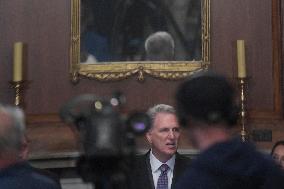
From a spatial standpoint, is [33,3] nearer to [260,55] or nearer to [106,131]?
[260,55]

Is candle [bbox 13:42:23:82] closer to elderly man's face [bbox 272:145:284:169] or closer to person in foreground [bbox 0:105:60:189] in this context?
elderly man's face [bbox 272:145:284:169]

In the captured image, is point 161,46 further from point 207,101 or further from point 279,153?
point 207,101

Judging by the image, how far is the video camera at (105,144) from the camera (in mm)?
1958

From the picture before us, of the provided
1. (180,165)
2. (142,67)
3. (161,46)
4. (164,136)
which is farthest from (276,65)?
(180,165)

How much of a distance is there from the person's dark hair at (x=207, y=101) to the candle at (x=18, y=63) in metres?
3.74

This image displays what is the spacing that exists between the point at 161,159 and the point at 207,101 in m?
2.01

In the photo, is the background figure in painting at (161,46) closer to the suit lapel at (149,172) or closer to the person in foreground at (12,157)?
the suit lapel at (149,172)

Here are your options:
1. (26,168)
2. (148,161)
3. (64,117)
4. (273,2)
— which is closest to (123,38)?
(273,2)

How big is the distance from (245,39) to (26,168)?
3796 mm

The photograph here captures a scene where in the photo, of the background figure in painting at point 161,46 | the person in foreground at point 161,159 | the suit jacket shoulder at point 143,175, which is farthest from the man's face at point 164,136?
the background figure in painting at point 161,46

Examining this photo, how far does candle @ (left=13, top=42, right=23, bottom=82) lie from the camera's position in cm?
591

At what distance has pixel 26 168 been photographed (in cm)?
271

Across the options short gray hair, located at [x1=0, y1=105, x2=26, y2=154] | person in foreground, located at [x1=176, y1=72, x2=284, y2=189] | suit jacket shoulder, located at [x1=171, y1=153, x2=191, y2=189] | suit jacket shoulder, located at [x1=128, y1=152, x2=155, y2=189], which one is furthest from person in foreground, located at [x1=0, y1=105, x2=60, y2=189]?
suit jacket shoulder, located at [x1=171, y1=153, x2=191, y2=189]

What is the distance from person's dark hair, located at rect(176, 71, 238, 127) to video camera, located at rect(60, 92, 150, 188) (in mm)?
301
